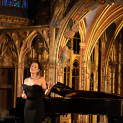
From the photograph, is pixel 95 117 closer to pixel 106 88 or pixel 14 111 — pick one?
pixel 106 88

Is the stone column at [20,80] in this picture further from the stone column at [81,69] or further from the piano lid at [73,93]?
the piano lid at [73,93]

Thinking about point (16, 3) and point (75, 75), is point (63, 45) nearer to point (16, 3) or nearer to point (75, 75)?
point (75, 75)

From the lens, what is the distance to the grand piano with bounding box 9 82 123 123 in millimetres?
8312

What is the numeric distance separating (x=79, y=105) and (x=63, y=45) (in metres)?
→ 3.90

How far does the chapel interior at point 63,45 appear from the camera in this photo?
1202 centimetres

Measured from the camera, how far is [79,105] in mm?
8656

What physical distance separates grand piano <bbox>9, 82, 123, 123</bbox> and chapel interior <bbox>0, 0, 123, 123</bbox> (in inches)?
133

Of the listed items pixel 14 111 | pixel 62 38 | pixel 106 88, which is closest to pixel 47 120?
pixel 62 38

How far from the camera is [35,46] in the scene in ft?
47.6

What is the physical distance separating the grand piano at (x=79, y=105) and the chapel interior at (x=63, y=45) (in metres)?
3.37

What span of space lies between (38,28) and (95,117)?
5545 mm

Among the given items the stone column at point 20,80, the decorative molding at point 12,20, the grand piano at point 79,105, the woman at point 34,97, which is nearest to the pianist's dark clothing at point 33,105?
the woman at point 34,97

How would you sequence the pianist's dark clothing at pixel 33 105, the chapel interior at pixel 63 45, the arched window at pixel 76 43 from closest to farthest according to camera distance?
the pianist's dark clothing at pixel 33 105, the chapel interior at pixel 63 45, the arched window at pixel 76 43

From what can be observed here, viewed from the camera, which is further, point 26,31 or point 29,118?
point 26,31
